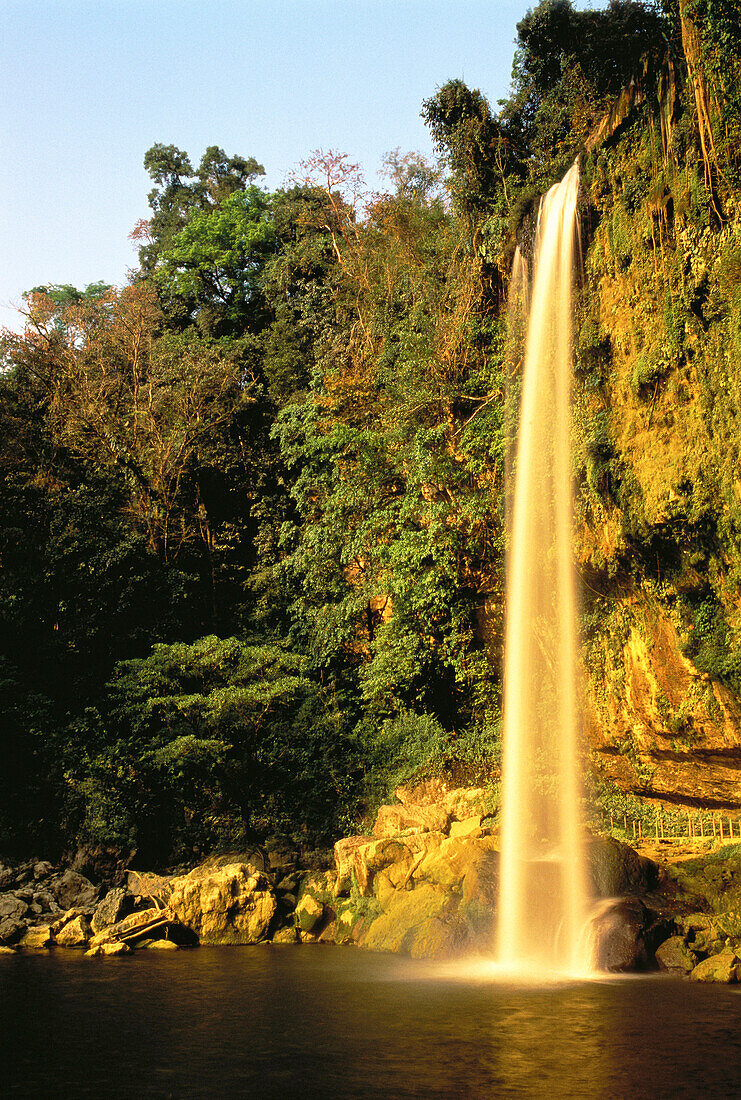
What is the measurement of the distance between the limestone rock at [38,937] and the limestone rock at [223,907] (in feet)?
6.72

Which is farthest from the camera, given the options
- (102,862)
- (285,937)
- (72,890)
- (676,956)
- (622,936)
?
(102,862)

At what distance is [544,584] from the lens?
653 inches

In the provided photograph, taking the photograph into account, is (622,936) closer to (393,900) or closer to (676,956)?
(676,956)

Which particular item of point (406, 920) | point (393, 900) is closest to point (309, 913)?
point (393, 900)

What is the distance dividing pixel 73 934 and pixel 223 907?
253 centimetres

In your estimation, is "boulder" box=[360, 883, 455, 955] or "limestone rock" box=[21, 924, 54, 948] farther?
"limestone rock" box=[21, 924, 54, 948]

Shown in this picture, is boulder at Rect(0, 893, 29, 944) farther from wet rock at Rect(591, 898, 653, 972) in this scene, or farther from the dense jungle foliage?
wet rock at Rect(591, 898, 653, 972)

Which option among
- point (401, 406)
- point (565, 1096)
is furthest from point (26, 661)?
point (565, 1096)

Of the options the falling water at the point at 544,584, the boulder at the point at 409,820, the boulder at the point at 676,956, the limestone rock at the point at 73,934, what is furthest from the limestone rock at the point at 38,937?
the boulder at the point at 676,956

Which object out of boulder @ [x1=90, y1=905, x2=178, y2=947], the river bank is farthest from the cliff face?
boulder @ [x1=90, y1=905, x2=178, y2=947]

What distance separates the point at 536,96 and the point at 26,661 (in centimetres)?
1818

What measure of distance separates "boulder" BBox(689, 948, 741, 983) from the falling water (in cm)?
367

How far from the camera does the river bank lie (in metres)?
12.1

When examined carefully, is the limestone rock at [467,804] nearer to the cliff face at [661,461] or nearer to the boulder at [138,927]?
the cliff face at [661,461]
